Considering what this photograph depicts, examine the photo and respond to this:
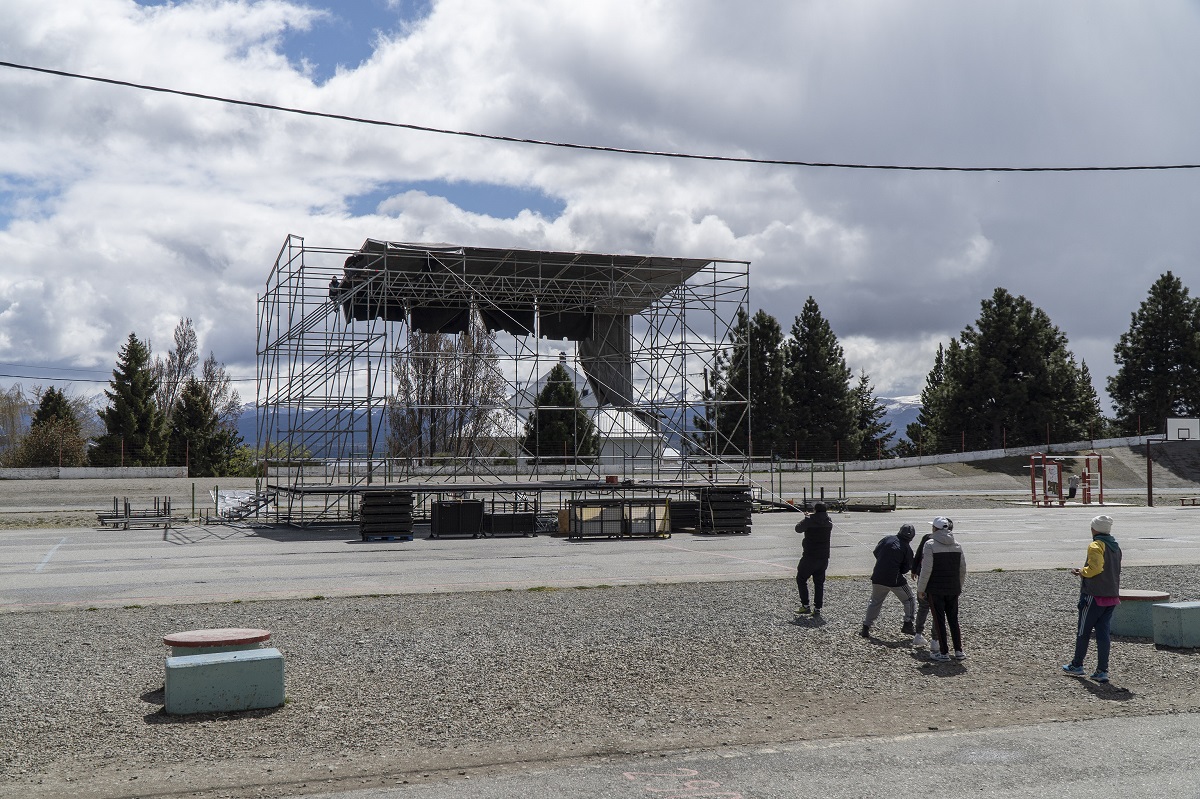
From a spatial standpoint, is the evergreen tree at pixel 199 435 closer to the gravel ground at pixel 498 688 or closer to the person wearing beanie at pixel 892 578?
the gravel ground at pixel 498 688

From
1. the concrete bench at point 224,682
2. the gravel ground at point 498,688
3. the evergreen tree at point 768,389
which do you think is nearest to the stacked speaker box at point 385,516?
the gravel ground at point 498,688

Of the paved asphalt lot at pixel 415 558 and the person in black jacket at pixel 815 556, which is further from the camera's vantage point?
the paved asphalt lot at pixel 415 558

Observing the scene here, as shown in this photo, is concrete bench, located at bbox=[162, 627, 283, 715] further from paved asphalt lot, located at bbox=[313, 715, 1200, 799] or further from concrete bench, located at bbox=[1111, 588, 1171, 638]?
concrete bench, located at bbox=[1111, 588, 1171, 638]

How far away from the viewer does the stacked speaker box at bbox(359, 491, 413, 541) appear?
2711 cm

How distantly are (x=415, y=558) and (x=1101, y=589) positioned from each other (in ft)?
Answer: 49.4

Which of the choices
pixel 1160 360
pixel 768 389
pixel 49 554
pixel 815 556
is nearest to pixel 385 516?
pixel 49 554

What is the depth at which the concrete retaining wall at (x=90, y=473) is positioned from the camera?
45.0 m

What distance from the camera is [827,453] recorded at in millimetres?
67812

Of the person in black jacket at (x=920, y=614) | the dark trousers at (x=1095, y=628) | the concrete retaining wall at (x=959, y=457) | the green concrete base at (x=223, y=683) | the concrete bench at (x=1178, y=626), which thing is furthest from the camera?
the concrete retaining wall at (x=959, y=457)

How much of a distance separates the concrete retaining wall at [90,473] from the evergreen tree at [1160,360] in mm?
64165

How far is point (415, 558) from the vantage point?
21.8m

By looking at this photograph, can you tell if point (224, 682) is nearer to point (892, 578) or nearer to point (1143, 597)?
point (892, 578)

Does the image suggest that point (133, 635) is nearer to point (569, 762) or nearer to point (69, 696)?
point (69, 696)

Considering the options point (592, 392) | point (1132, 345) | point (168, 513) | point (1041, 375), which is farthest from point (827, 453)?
point (168, 513)
